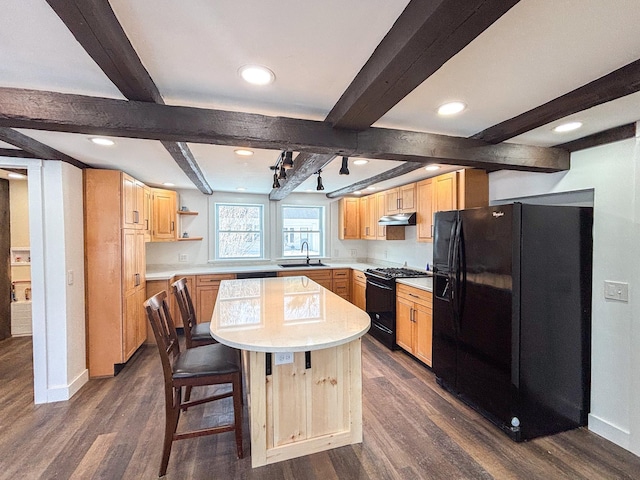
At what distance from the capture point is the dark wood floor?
73.8 inches

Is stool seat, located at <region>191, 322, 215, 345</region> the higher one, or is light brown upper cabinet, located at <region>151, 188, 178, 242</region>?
light brown upper cabinet, located at <region>151, 188, 178, 242</region>

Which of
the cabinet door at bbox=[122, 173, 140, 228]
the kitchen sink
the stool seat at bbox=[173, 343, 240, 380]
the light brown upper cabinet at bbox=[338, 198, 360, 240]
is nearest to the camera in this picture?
the stool seat at bbox=[173, 343, 240, 380]

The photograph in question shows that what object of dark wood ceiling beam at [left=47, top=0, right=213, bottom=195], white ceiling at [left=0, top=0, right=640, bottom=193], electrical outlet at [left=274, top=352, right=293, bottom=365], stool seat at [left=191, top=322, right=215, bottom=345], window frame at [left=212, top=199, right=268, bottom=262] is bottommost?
stool seat at [left=191, top=322, right=215, bottom=345]

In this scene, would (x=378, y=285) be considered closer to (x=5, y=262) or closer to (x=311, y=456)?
(x=311, y=456)

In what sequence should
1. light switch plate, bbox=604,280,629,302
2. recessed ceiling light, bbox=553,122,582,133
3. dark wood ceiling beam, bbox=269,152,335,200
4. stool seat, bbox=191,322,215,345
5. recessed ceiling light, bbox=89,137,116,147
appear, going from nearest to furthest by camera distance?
1. recessed ceiling light, bbox=553,122,582,133
2. light switch plate, bbox=604,280,629,302
3. recessed ceiling light, bbox=89,137,116,147
4. dark wood ceiling beam, bbox=269,152,335,200
5. stool seat, bbox=191,322,215,345

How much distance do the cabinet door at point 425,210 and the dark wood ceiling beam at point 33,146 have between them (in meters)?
3.72

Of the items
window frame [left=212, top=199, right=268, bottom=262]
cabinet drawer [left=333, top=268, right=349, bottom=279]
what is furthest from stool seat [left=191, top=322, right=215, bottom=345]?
cabinet drawer [left=333, top=268, right=349, bottom=279]

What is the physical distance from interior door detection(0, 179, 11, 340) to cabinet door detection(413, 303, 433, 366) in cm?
525

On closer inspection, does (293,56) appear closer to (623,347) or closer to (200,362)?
(200,362)

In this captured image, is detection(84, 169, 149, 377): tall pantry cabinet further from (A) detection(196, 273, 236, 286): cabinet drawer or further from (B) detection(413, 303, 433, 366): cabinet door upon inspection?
(B) detection(413, 303, 433, 366): cabinet door

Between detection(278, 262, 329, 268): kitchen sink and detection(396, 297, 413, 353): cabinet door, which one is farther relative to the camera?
detection(278, 262, 329, 268): kitchen sink

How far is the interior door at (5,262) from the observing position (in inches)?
156

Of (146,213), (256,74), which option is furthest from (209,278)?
(256,74)

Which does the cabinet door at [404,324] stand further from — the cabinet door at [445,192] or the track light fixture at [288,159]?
the track light fixture at [288,159]
